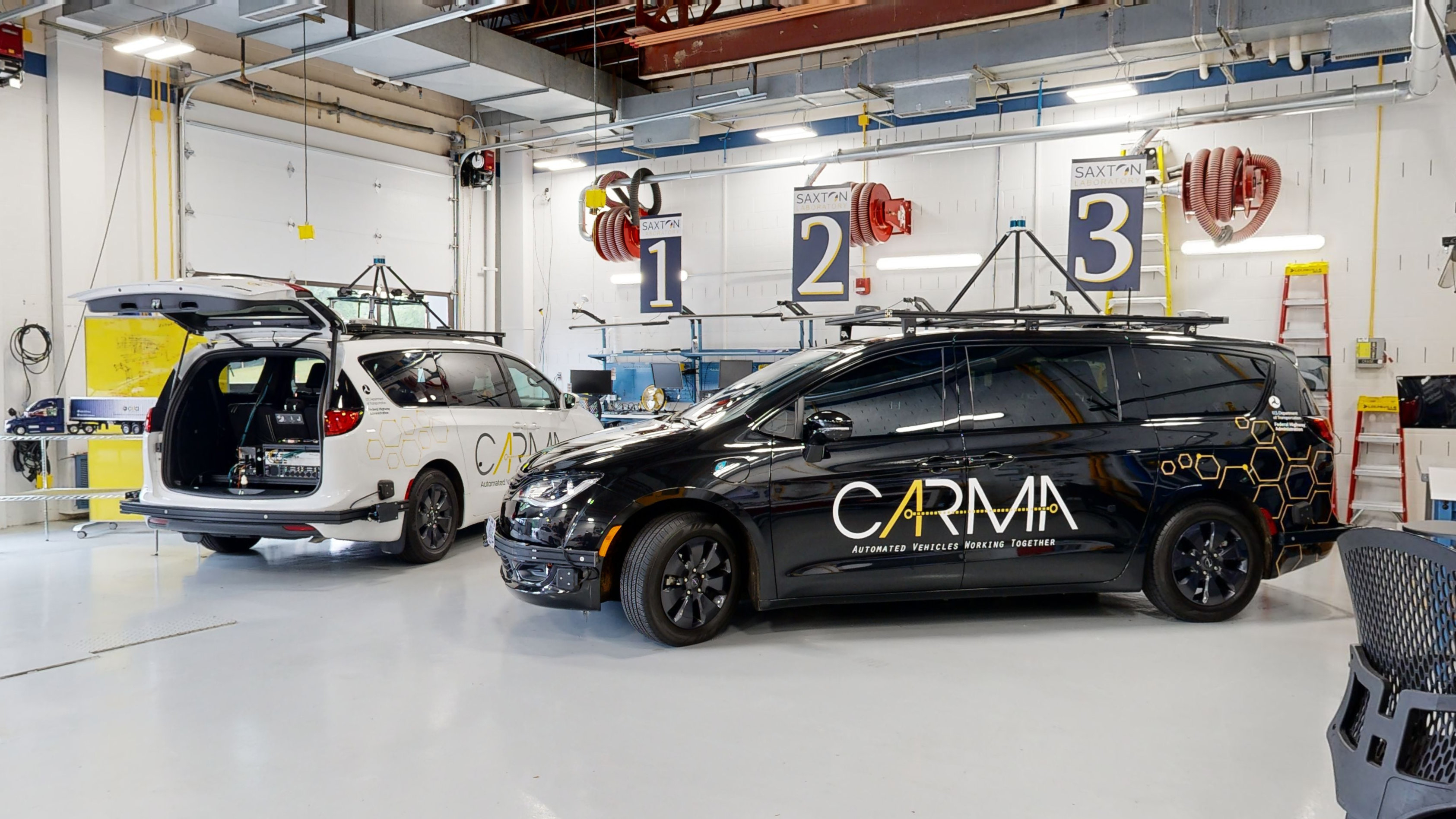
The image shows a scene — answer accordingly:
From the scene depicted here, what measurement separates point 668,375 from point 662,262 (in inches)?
70.2

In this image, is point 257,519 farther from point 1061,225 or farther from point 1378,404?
point 1378,404

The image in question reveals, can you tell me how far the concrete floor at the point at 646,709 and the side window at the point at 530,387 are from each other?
205 centimetres

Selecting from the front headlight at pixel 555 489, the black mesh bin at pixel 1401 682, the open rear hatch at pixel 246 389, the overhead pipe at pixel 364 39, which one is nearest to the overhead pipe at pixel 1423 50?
the black mesh bin at pixel 1401 682

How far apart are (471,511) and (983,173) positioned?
21.1ft

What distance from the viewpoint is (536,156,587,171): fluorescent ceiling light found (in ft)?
42.3

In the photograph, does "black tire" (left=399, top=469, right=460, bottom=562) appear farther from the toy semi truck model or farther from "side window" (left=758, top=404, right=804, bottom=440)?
the toy semi truck model

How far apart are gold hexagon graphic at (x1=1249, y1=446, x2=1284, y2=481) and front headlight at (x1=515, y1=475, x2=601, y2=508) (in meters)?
3.28

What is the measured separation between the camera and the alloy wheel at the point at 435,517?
6.50 meters

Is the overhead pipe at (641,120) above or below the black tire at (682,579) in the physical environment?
above

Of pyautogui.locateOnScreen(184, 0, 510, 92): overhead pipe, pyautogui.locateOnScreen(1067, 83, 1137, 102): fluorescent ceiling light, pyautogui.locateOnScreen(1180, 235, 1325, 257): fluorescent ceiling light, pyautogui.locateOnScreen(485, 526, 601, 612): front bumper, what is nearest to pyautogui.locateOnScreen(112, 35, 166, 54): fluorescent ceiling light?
pyautogui.locateOnScreen(184, 0, 510, 92): overhead pipe

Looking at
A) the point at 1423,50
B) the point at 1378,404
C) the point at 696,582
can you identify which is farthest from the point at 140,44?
the point at 1378,404

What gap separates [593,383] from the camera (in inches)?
454

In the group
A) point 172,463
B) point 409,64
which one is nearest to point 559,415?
point 172,463

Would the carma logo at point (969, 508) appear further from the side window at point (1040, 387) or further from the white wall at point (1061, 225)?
the white wall at point (1061, 225)
